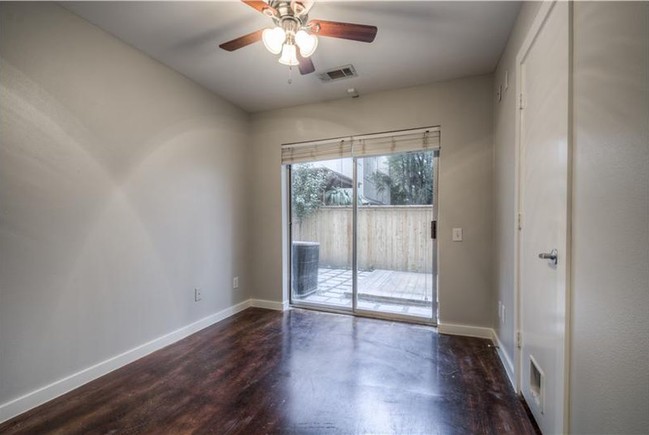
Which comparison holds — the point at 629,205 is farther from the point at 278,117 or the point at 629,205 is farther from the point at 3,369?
the point at 278,117

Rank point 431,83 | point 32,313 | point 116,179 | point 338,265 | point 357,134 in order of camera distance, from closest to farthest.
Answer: point 32,313, point 116,179, point 431,83, point 357,134, point 338,265

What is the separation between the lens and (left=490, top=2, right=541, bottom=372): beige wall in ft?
A: 6.61

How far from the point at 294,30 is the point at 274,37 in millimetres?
142

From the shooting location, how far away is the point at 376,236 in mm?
3346

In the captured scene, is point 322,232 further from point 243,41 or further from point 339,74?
point 243,41

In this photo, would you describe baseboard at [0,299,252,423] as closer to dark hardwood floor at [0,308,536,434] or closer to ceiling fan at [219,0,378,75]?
dark hardwood floor at [0,308,536,434]

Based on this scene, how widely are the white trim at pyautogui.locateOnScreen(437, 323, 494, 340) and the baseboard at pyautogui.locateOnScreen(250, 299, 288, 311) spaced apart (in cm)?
180

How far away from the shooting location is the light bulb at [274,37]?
1603mm

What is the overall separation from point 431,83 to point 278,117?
1.80 meters

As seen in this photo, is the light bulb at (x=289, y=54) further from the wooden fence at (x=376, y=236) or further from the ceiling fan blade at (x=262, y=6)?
the wooden fence at (x=376, y=236)

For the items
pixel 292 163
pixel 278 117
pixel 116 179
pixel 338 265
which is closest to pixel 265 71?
pixel 278 117

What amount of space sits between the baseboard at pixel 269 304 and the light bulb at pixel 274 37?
2844 mm

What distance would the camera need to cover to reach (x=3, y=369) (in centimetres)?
163

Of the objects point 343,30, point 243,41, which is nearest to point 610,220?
point 343,30
